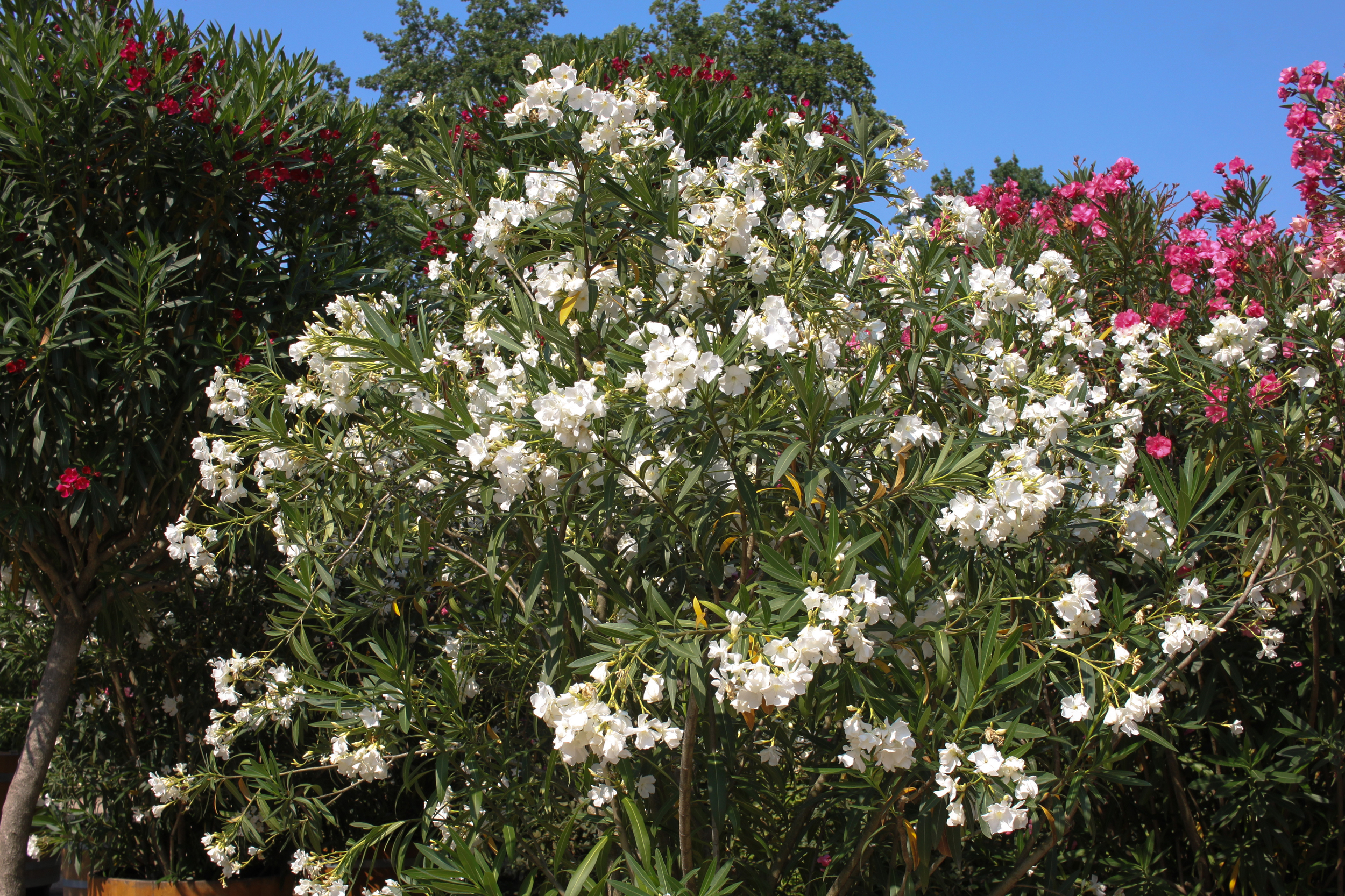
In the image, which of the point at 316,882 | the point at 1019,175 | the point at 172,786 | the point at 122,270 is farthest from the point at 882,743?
the point at 1019,175

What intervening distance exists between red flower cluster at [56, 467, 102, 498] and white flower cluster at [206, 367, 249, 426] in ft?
3.37

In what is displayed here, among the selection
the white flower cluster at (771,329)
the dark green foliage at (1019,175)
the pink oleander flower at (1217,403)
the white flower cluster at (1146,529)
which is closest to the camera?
the white flower cluster at (771,329)

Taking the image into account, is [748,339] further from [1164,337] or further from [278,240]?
[278,240]

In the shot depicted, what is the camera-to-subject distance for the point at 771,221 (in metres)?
2.32

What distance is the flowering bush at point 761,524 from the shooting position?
178cm

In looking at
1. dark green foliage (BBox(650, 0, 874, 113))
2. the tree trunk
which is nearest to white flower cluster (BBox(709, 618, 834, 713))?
the tree trunk

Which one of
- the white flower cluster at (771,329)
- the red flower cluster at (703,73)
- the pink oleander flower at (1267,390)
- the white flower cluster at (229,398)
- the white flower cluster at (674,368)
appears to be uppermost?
the red flower cluster at (703,73)

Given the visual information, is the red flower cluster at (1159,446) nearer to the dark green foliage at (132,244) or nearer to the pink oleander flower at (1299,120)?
the pink oleander flower at (1299,120)

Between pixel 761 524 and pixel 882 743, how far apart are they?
486 mm

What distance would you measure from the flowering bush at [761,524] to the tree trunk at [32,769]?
1.22m

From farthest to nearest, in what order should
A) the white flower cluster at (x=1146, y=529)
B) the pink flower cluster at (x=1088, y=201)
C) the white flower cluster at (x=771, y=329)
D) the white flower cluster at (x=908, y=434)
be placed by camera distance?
the pink flower cluster at (x=1088, y=201), the white flower cluster at (x=1146, y=529), the white flower cluster at (x=908, y=434), the white flower cluster at (x=771, y=329)

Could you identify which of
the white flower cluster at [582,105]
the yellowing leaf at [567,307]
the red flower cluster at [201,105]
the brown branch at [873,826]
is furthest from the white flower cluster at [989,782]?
the red flower cluster at [201,105]

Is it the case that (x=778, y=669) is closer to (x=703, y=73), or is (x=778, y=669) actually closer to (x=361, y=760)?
(x=361, y=760)

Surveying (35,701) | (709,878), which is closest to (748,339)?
(709,878)
